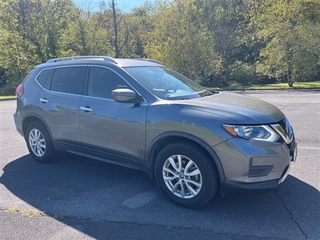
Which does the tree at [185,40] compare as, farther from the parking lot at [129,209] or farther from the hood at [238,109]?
the hood at [238,109]

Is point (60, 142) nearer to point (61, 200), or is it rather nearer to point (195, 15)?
point (61, 200)

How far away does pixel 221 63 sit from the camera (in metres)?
29.4

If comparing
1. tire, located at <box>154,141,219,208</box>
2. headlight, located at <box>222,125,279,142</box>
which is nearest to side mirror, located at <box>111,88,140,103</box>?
tire, located at <box>154,141,219,208</box>

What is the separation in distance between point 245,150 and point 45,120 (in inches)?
137

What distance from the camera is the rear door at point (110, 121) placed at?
4.25 meters

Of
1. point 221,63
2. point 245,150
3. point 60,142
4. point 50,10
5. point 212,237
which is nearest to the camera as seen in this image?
point 212,237

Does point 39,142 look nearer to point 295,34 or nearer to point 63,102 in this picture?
point 63,102

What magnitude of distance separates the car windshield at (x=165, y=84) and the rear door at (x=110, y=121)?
0.26 metres

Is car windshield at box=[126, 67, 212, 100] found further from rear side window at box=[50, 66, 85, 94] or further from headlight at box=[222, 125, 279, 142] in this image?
headlight at box=[222, 125, 279, 142]

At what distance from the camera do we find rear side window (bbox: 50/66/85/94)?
506cm

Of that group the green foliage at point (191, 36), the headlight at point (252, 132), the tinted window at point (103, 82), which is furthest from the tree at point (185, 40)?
the headlight at point (252, 132)

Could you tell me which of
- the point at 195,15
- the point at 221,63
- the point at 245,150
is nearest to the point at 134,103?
the point at 245,150

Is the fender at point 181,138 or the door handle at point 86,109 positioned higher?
the door handle at point 86,109

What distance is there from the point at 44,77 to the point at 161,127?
2.75 meters
